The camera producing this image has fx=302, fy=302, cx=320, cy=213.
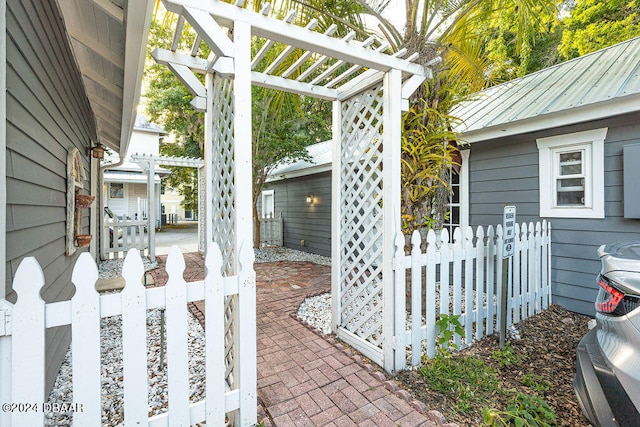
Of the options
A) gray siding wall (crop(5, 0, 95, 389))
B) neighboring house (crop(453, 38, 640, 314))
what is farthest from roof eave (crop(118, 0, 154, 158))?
neighboring house (crop(453, 38, 640, 314))

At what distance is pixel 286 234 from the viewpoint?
32.7 ft

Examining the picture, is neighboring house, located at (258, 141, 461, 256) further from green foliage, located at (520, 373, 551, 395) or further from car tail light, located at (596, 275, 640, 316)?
car tail light, located at (596, 275, 640, 316)

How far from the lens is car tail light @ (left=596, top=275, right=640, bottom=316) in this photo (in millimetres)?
1410

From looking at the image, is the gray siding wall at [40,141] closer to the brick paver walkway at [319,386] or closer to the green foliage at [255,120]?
the green foliage at [255,120]

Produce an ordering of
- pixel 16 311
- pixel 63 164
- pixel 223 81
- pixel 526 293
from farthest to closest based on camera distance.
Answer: pixel 526 293
pixel 63 164
pixel 223 81
pixel 16 311

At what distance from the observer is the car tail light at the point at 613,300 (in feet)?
4.63

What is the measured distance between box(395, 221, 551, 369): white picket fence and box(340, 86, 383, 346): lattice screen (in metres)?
0.28

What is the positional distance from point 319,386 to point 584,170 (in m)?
3.99

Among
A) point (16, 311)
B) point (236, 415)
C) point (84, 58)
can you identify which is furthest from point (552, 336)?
point (84, 58)

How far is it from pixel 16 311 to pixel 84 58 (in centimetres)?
318

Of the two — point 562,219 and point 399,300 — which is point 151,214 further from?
point 562,219

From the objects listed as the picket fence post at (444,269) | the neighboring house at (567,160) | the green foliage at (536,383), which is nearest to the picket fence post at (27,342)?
the picket fence post at (444,269)

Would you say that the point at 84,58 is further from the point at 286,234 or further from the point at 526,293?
the point at 286,234

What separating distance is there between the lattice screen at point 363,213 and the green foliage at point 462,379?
0.50 m
